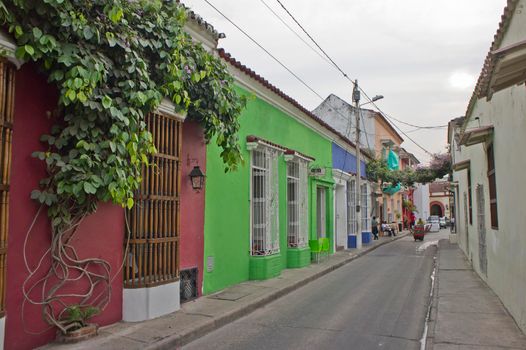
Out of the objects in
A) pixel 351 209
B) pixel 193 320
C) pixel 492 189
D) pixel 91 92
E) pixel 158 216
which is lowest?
pixel 193 320

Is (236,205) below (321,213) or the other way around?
the other way around

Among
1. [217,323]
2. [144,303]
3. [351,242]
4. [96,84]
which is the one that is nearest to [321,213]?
[351,242]

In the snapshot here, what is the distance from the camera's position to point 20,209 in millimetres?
4984

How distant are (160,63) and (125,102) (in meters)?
0.92

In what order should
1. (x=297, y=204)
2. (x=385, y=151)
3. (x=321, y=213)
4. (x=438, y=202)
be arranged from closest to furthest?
(x=297, y=204)
(x=321, y=213)
(x=385, y=151)
(x=438, y=202)

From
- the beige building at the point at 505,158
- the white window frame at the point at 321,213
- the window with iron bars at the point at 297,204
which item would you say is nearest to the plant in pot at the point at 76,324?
the beige building at the point at 505,158

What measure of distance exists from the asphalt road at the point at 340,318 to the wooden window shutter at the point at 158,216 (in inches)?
50.5

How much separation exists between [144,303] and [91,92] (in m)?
3.13

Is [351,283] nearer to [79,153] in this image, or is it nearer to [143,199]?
[143,199]

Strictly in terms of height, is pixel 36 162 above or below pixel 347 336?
above

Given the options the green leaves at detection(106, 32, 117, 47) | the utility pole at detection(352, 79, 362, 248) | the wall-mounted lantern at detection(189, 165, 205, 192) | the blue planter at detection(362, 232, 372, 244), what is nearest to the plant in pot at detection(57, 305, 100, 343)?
the wall-mounted lantern at detection(189, 165, 205, 192)

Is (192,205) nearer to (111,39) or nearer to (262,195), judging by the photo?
(262,195)

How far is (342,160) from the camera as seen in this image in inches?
753

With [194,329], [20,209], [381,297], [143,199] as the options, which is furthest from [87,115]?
[381,297]
